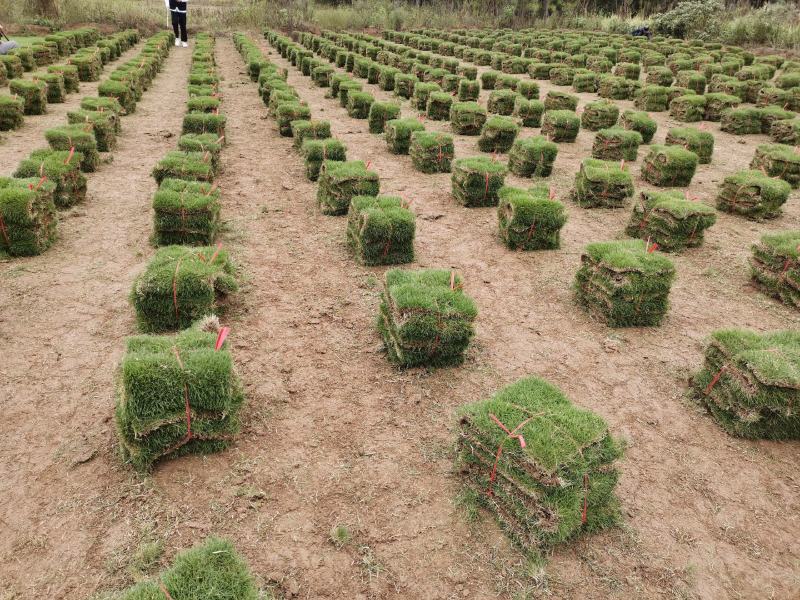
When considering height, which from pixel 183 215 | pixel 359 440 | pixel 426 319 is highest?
pixel 183 215

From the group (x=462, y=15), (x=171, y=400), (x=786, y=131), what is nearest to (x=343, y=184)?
(x=171, y=400)

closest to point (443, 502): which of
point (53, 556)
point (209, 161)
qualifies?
point (53, 556)

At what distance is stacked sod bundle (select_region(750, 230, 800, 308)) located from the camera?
809 cm

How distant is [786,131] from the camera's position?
15836 millimetres

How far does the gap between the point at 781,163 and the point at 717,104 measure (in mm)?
7217

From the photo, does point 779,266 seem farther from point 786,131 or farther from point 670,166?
point 786,131

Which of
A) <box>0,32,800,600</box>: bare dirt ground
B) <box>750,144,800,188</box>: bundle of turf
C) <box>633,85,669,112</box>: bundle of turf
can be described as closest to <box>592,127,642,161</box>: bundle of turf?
<box>750,144,800,188</box>: bundle of turf

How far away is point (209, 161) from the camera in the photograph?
35.4 feet

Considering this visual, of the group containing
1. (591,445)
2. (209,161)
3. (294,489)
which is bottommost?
(294,489)

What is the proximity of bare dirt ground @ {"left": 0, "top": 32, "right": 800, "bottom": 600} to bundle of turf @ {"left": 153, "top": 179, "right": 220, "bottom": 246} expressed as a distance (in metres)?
0.71

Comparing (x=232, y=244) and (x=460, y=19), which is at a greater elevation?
(x=460, y=19)

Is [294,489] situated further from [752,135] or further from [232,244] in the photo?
[752,135]

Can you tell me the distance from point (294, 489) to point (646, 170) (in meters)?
11.6

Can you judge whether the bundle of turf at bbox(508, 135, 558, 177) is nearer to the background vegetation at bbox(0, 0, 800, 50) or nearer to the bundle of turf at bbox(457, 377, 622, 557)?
the bundle of turf at bbox(457, 377, 622, 557)
